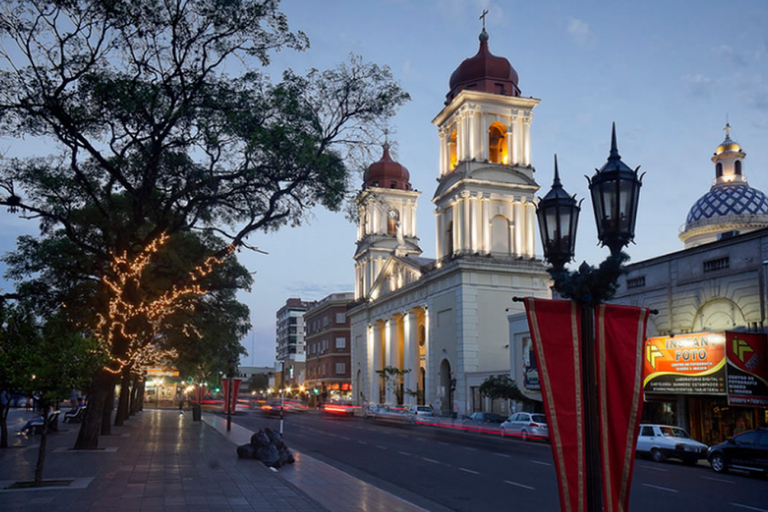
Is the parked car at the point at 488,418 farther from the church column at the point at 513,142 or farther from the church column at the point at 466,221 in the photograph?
the church column at the point at 513,142

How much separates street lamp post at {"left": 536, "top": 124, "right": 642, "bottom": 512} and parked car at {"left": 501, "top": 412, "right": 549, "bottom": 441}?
28012 mm

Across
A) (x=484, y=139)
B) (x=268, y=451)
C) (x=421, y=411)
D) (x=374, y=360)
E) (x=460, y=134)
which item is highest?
(x=460, y=134)

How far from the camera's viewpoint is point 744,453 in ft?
71.4

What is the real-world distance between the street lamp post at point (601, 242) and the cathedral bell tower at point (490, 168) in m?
48.7

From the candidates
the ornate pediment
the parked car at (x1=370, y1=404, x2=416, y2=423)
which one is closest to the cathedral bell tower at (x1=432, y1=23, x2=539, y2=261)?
the ornate pediment

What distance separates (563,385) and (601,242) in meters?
1.66

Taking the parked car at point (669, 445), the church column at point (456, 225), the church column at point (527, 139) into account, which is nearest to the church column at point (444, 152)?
the church column at point (456, 225)

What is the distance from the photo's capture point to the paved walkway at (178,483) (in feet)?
43.1

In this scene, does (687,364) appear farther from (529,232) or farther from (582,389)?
(529,232)

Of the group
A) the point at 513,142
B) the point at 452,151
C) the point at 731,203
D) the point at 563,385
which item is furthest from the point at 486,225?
the point at 563,385

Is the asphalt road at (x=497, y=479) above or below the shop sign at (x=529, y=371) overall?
below

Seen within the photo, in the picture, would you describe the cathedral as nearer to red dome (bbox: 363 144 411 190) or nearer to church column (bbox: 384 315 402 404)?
church column (bbox: 384 315 402 404)

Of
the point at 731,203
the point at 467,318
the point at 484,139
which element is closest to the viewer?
the point at 467,318

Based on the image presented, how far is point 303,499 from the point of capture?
13938 millimetres
